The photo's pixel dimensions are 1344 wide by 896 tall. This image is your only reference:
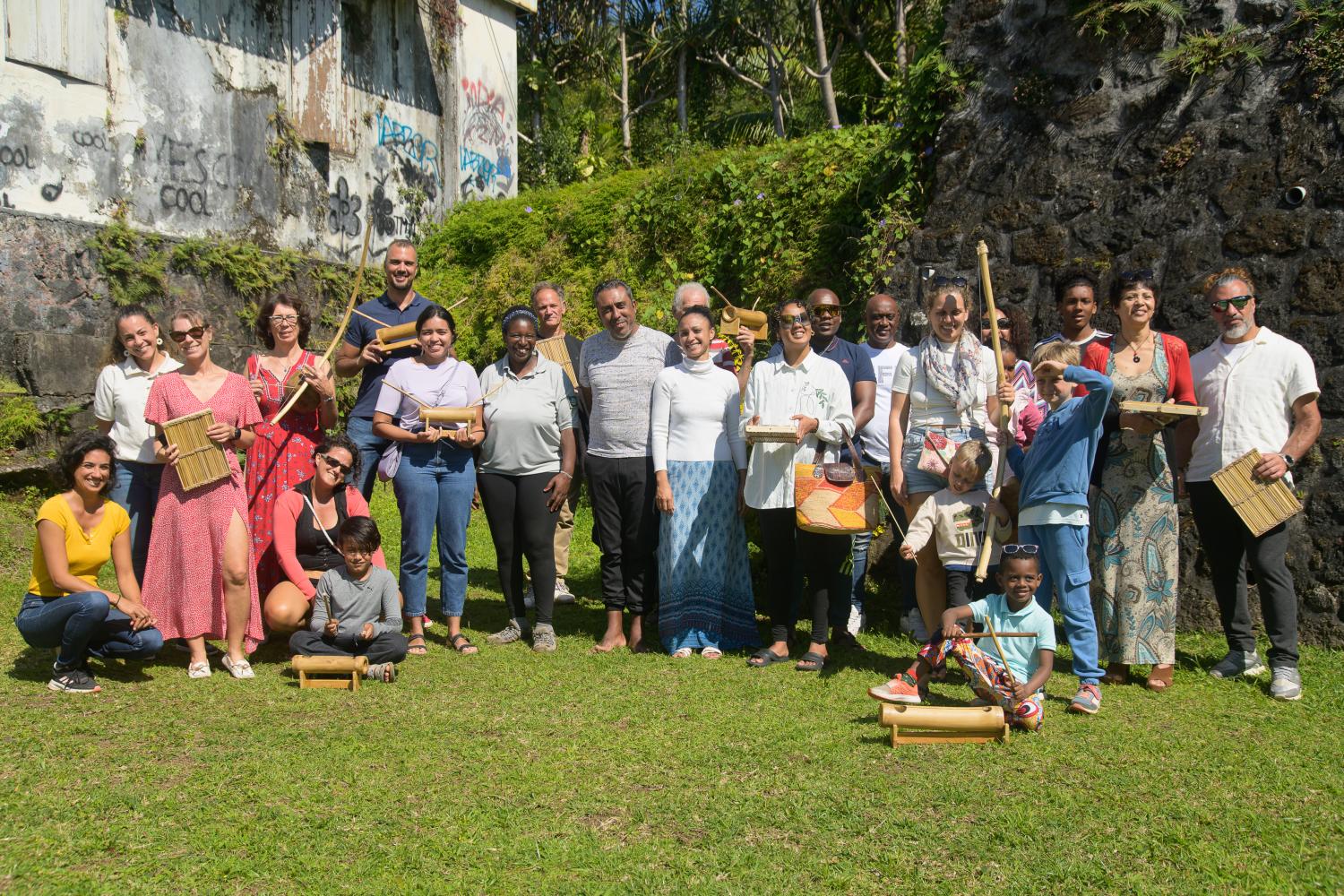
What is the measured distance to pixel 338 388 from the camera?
1073cm

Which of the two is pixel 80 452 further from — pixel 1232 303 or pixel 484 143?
pixel 484 143

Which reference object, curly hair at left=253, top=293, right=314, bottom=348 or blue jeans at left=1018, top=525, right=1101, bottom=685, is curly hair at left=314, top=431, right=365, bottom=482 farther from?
blue jeans at left=1018, top=525, right=1101, bottom=685

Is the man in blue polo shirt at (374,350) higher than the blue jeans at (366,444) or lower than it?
higher

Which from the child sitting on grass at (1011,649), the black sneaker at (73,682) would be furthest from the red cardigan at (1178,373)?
the black sneaker at (73,682)

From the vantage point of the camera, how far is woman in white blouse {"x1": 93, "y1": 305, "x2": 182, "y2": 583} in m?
5.52

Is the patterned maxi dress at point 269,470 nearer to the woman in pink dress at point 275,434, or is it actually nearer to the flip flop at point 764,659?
the woman in pink dress at point 275,434

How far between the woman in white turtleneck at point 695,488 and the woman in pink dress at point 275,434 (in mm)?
1788

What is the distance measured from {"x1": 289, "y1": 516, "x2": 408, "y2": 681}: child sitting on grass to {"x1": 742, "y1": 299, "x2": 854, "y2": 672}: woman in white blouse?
1.78m

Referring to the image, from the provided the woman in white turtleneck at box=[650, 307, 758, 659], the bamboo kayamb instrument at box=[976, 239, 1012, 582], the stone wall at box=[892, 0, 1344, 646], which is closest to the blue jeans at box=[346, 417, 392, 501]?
the woman in white turtleneck at box=[650, 307, 758, 659]

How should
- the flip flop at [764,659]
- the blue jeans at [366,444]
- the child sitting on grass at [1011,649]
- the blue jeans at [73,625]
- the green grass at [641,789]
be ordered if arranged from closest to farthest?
the green grass at [641,789], the child sitting on grass at [1011,649], the blue jeans at [73,625], the flip flop at [764,659], the blue jeans at [366,444]

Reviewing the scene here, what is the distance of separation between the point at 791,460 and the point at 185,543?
116 inches

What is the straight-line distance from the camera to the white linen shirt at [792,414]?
5.57 metres

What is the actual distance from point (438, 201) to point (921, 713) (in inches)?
402

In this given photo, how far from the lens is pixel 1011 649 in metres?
4.56
